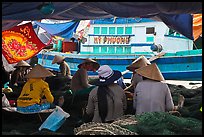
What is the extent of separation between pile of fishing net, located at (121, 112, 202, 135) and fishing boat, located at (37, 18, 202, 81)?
1187 cm

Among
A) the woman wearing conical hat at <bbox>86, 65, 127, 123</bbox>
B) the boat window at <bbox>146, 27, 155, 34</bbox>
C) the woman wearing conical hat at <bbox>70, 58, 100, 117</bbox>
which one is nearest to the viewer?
the woman wearing conical hat at <bbox>86, 65, 127, 123</bbox>

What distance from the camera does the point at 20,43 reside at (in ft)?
29.7

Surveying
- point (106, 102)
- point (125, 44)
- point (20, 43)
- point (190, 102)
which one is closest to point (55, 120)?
point (106, 102)

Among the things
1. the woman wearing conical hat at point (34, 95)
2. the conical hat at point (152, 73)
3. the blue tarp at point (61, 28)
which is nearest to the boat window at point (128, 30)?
the blue tarp at point (61, 28)

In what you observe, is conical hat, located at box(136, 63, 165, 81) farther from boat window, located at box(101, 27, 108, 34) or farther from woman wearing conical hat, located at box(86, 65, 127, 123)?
boat window, located at box(101, 27, 108, 34)

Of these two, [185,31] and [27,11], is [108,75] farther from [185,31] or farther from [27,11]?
[185,31]

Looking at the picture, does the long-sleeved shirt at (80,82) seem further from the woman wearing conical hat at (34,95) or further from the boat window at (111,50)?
the boat window at (111,50)

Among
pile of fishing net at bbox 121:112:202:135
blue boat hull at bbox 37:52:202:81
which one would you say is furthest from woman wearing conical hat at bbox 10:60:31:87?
blue boat hull at bbox 37:52:202:81

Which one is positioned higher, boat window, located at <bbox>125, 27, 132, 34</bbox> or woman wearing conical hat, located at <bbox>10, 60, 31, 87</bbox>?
boat window, located at <bbox>125, 27, 132, 34</bbox>

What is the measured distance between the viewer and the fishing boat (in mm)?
16141

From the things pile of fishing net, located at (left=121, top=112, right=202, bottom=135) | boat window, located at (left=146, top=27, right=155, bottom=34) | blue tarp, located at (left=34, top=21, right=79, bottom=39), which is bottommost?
pile of fishing net, located at (left=121, top=112, right=202, bottom=135)

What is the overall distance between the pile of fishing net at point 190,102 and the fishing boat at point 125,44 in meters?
8.26

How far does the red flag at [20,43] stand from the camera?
8.90 meters

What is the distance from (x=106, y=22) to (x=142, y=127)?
14339 millimetres
